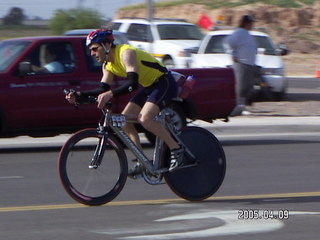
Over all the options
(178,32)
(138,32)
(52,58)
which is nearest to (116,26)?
(138,32)

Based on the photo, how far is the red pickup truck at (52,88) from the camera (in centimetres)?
1160

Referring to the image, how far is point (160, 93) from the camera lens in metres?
7.61

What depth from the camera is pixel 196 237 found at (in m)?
6.60

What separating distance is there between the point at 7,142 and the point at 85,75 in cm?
217

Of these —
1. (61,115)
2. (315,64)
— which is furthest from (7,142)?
(315,64)

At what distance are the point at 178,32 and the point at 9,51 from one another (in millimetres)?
12035

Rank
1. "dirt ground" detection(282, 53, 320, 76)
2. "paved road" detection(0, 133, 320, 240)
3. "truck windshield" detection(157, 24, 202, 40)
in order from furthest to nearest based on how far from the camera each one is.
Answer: "dirt ground" detection(282, 53, 320, 76) → "truck windshield" detection(157, 24, 202, 40) → "paved road" detection(0, 133, 320, 240)

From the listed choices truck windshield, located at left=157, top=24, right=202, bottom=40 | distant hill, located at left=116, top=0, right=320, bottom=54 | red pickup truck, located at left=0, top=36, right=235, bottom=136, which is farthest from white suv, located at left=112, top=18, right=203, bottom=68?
distant hill, located at left=116, top=0, right=320, bottom=54

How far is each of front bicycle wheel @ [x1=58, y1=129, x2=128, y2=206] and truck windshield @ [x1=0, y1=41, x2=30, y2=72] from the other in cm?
446

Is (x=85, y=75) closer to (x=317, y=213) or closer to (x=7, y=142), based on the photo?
(x=7, y=142)

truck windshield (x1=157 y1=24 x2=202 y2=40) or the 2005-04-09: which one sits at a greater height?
the 2005-04-09

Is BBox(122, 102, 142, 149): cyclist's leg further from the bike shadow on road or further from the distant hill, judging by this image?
the distant hill

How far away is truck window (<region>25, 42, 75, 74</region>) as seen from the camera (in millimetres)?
11844

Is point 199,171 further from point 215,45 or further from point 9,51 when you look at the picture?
point 215,45
